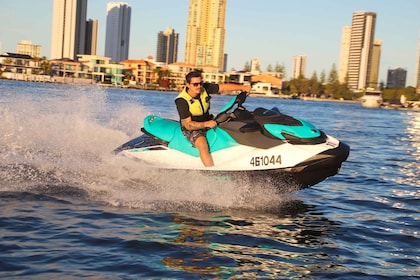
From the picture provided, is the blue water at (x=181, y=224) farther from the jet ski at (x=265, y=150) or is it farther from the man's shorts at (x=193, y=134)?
the man's shorts at (x=193, y=134)

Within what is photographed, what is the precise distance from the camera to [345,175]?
1104 cm

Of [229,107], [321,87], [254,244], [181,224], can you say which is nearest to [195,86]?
[229,107]

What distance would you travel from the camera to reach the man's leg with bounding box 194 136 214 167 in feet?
23.7

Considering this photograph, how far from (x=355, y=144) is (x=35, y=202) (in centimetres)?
1391

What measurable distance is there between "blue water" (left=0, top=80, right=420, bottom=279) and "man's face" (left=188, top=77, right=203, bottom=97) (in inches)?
42.1

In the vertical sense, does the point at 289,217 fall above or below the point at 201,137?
below

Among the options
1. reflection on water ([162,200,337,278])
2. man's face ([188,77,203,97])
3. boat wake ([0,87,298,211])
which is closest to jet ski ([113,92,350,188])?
boat wake ([0,87,298,211])

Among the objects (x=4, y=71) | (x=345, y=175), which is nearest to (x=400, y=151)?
(x=345, y=175)

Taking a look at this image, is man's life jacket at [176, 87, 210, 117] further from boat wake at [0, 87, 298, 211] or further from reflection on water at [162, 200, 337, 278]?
reflection on water at [162, 200, 337, 278]

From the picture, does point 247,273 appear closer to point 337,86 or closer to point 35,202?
point 35,202

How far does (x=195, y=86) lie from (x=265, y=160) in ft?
4.23

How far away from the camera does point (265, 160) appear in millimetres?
6992

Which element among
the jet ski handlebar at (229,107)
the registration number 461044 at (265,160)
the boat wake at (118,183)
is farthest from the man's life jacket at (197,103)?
the registration number 461044 at (265,160)

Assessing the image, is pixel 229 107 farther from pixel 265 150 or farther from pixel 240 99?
pixel 265 150
